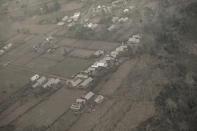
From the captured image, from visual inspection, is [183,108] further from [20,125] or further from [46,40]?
[46,40]

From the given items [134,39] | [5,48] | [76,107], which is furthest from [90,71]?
[5,48]

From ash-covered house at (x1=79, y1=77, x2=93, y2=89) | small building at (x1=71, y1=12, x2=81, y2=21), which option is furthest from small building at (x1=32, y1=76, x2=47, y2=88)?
small building at (x1=71, y1=12, x2=81, y2=21)

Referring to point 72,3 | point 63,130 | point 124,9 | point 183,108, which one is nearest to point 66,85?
point 63,130

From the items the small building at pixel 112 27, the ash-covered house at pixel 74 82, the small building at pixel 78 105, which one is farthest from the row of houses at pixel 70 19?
the small building at pixel 78 105

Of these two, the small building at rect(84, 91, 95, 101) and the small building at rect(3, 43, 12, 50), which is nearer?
the small building at rect(84, 91, 95, 101)

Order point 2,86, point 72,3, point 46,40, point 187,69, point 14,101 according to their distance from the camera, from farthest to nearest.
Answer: point 72,3 → point 46,40 → point 2,86 → point 14,101 → point 187,69

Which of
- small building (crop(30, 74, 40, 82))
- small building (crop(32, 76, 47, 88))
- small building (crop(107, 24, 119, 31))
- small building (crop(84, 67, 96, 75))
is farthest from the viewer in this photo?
small building (crop(107, 24, 119, 31))

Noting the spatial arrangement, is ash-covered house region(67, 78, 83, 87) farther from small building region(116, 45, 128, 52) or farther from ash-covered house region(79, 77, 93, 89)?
small building region(116, 45, 128, 52)
